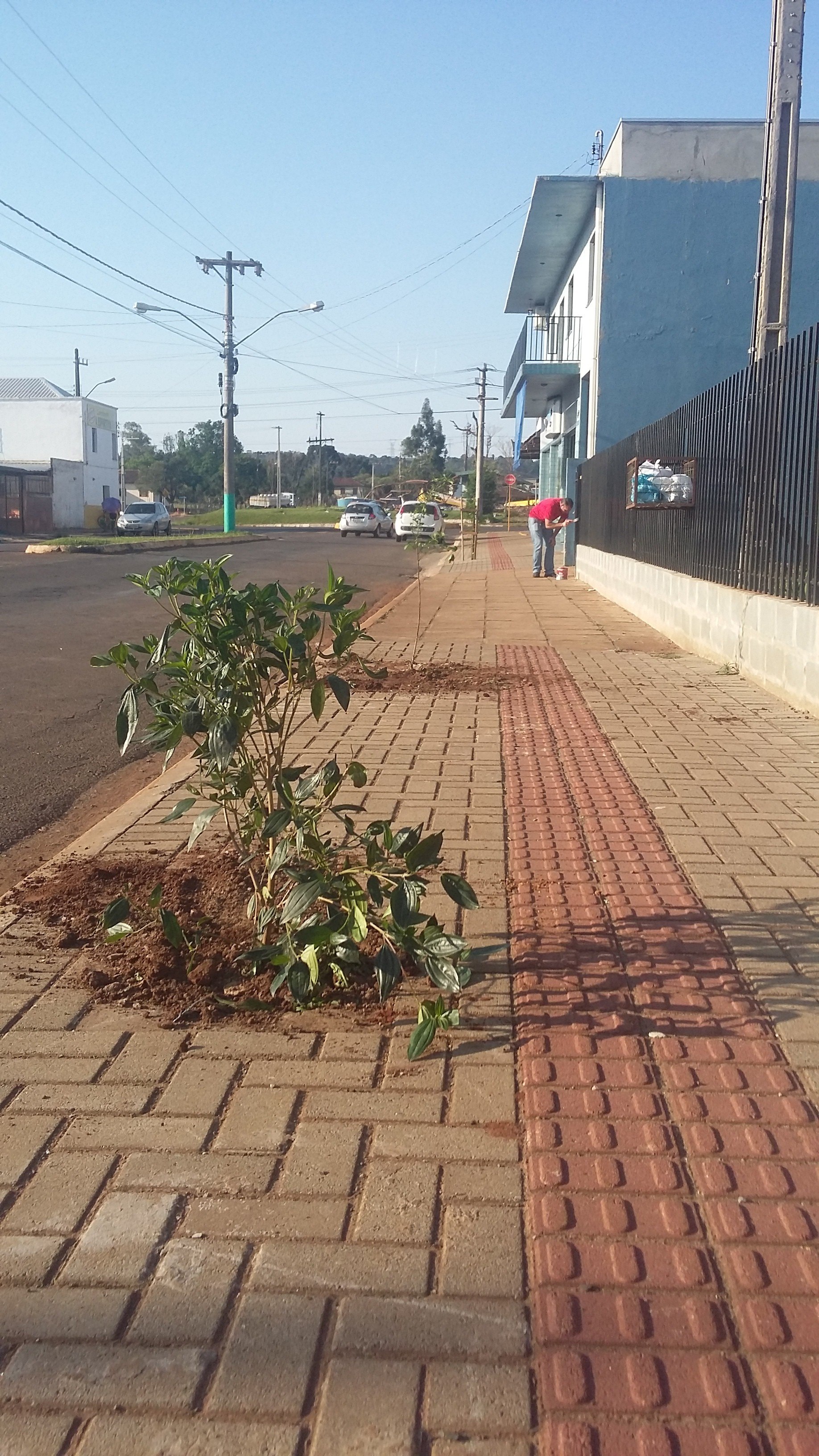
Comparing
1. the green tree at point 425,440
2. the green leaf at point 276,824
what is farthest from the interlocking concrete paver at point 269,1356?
the green tree at point 425,440

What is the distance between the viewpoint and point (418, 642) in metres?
12.8

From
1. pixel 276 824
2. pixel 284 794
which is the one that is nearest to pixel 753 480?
pixel 284 794

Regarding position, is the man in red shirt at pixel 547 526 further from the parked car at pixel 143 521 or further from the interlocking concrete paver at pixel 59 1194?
the parked car at pixel 143 521

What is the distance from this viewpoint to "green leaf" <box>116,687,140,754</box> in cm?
340

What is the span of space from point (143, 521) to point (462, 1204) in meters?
52.4

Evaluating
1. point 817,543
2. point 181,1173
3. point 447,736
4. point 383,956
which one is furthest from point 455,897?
point 817,543

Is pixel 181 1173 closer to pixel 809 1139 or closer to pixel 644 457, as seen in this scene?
pixel 809 1139

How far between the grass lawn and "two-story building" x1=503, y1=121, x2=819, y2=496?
1700 inches

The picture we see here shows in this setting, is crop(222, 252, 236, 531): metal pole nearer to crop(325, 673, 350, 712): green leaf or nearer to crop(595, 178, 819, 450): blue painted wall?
crop(595, 178, 819, 450): blue painted wall

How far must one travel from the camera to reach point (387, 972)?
10.5 ft

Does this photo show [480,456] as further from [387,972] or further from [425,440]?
[425,440]

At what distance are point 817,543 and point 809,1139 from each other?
605 centimetres

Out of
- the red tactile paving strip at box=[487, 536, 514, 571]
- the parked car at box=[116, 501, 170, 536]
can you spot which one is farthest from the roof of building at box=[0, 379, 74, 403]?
the red tactile paving strip at box=[487, 536, 514, 571]

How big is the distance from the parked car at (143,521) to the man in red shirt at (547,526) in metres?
31.2
